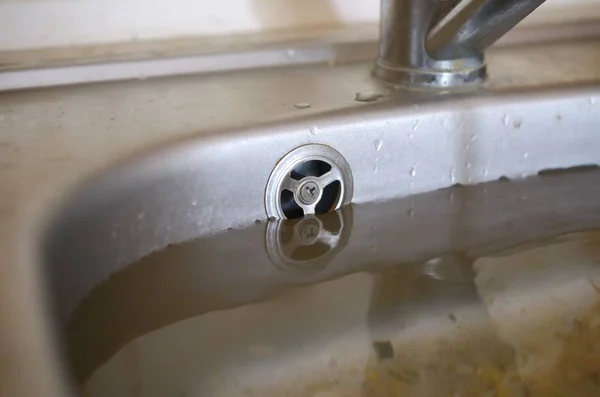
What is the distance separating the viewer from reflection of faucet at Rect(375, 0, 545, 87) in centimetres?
51

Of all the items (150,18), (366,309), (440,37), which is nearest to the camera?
(366,309)

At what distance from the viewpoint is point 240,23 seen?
67 centimetres

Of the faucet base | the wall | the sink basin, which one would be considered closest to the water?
the sink basin

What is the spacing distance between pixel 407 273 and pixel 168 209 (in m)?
0.17

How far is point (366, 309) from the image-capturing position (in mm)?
434

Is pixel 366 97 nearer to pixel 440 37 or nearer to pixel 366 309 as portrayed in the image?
pixel 440 37

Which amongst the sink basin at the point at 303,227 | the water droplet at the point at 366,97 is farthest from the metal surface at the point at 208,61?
the water droplet at the point at 366,97

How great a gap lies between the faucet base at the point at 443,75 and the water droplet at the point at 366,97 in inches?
1.3

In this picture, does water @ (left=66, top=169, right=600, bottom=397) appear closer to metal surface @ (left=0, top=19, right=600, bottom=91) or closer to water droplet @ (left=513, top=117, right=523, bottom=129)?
water droplet @ (left=513, top=117, right=523, bottom=129)

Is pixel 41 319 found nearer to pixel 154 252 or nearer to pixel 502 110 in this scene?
pixel 154 252

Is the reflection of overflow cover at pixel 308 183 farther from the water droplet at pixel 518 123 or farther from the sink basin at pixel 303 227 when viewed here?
the water droplet at pixel 518 123

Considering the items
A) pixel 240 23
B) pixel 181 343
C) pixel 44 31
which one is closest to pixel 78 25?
pixel 44 31

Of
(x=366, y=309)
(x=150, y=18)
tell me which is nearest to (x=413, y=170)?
(x=366, y=309)

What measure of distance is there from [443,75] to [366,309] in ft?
0.78
